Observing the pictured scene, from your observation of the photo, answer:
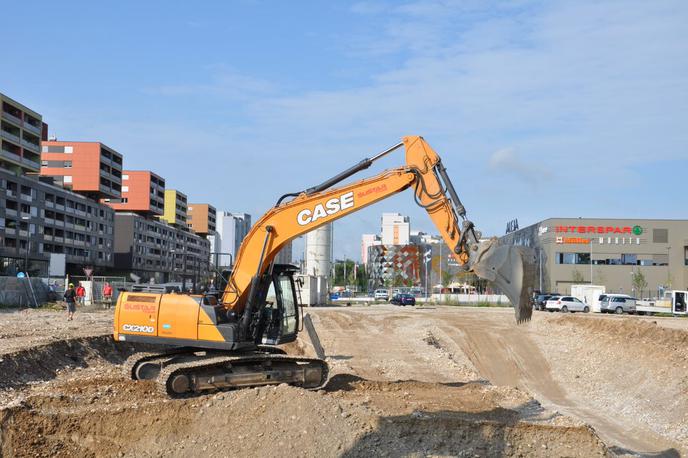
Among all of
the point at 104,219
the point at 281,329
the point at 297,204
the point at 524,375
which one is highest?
the point at 104,219

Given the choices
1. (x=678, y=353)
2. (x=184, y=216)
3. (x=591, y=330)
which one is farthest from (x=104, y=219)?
(x=678, y=353)

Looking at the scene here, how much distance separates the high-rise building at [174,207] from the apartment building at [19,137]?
65568 millimetres

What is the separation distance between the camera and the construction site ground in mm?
11117

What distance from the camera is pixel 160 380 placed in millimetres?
14383

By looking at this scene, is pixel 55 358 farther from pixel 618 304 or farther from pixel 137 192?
pixel 137 192

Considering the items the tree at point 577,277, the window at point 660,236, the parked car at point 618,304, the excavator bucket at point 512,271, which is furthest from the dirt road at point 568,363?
the window at point 660,236

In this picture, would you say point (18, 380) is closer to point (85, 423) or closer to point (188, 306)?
point (188, 306)

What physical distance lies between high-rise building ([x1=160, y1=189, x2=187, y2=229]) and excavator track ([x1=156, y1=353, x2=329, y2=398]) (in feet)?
500

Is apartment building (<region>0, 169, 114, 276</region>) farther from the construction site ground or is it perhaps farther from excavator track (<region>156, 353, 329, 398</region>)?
excavator track (<region>156, 353, 329, 398</region>)

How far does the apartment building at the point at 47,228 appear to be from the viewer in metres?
89.5

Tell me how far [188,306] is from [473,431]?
246 inches

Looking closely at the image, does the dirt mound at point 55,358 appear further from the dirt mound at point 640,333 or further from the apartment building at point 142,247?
the apartment building at point 142,247

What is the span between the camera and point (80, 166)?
115 meters

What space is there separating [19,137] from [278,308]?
291ft
